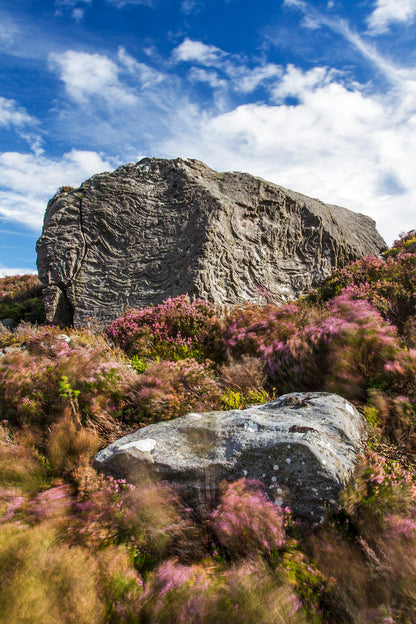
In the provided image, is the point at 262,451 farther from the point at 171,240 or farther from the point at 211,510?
the point at 171,240

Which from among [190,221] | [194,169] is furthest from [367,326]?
[194,169]

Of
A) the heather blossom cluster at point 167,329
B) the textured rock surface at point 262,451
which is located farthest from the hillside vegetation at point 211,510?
the heather blossom cluster at point 167,329

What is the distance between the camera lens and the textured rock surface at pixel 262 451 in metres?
3.18

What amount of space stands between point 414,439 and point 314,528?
140cm

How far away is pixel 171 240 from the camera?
413 inches

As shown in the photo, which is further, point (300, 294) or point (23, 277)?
point (23, 277)

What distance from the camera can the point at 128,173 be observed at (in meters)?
11.6

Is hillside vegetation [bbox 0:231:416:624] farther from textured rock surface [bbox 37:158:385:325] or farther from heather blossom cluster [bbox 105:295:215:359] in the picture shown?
textured rock surface [bbox 37:158:385:325]

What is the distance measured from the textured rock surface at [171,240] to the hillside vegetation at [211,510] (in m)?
3.87

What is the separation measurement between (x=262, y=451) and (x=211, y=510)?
0.72 meters

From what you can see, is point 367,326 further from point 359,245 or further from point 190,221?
point 359,245

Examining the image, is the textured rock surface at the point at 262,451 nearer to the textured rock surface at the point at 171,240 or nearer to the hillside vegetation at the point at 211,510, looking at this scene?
the hillside vegetation at the point at 211,510

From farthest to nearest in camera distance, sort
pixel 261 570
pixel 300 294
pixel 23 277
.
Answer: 1. pixel 23 277
2. pixel 300 294
3. pixel 261 570

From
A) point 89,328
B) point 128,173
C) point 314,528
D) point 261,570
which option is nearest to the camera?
point 261,570
